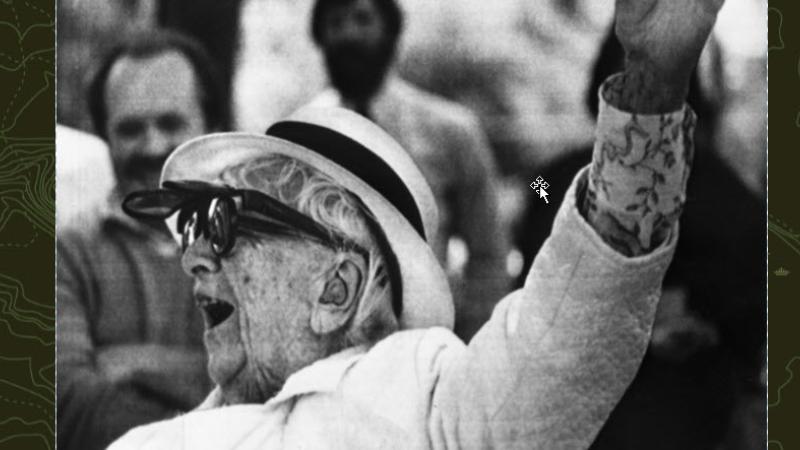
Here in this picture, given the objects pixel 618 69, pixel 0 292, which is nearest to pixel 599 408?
pixel 618 69

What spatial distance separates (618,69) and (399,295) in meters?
1.10

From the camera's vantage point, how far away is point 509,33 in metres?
4.80

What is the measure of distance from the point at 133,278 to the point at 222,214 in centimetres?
42

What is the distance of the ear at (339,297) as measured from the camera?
4754 millimetres

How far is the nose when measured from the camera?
4.89 metres

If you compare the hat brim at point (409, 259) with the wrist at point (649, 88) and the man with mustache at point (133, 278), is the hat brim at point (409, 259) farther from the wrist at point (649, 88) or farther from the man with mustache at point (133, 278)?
the wrist at point (649, 88)

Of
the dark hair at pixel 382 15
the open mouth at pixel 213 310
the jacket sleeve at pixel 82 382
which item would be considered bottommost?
the jacket sleeve at pixel 82 382

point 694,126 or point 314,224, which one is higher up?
point 694,126

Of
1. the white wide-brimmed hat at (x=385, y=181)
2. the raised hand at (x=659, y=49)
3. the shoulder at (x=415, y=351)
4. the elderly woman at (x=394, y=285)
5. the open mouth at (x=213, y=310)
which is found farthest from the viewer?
the open mouth at (x=213, y=310)

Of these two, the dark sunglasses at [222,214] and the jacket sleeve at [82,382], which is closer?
the dark sunglasses at [222,214]

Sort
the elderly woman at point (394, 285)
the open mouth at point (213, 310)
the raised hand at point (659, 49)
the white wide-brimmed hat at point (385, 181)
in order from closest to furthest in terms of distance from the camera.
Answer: the raised hand at point (659, 49) < the elderly woman at point (394, 285) < the white wide-brimmed hat at point (385, 181) < the open mouth at point (213, 310)

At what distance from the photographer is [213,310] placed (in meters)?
4.88

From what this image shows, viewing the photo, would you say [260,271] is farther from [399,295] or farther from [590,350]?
[590,350]

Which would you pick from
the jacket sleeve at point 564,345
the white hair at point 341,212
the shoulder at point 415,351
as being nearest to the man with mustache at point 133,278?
the white hair at point 341,212
